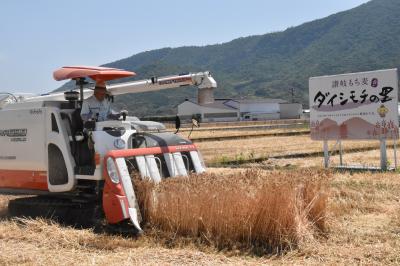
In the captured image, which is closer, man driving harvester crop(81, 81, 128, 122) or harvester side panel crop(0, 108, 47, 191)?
man driving harvester crop(81, 81, 128, 122)

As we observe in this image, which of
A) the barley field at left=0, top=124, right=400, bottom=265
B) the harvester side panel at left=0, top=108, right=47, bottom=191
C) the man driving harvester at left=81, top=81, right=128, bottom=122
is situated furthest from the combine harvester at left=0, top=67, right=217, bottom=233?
the barley field at left=0, top=124, right=400, bottom=265

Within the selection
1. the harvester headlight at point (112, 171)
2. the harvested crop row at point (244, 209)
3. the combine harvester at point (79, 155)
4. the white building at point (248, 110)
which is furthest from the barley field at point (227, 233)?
the white building at point (248, 110)

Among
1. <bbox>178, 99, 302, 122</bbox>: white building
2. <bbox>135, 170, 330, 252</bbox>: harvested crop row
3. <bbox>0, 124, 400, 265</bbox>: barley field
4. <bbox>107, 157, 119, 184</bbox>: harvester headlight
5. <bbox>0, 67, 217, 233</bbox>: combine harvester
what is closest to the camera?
<bbox>0, 124, 400, 265</bbox>: barley field

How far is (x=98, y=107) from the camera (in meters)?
8.70

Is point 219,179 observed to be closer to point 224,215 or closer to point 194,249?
point 224,215

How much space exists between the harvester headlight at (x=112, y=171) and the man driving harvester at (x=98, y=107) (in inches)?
51.3

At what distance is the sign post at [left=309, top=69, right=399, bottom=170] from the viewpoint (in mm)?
14867

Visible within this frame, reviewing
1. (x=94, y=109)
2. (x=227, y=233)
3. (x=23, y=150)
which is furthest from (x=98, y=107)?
(x=227, y=233)

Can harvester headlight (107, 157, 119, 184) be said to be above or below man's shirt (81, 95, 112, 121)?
below

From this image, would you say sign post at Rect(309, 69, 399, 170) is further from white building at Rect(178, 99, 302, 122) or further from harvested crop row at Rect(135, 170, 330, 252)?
white building at Rect(178, 99, 302, 122)

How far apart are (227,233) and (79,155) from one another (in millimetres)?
3160

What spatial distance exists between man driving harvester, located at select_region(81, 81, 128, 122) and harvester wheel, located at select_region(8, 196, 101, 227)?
1.45 meters

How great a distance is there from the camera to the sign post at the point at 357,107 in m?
14.9

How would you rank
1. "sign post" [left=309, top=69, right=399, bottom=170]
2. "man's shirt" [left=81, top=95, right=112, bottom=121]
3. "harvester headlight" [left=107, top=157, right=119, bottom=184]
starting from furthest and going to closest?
"sign post" [left=309, top=69, right=399, bottom=170], "man's shirt" [left=81, top=95, right=112, bottom=121], "harvester headlight" [left=107, top=157, right=119, bottom=184]
